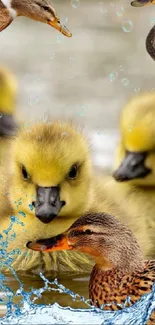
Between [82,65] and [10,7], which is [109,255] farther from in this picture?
[10,7]

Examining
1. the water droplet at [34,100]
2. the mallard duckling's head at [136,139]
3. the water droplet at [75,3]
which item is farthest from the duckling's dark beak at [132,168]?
the water droplet at [75,3]

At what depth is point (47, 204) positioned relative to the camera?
7.53ft

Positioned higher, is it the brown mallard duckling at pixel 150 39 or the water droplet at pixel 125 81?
the brown mallard duckling at pixel 150 39

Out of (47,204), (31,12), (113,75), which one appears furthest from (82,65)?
(47,204)

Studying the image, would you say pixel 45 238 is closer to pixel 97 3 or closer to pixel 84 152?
pixel 84 152

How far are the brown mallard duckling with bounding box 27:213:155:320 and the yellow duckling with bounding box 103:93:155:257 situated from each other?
6.9 inches

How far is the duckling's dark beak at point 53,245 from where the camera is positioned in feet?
7.55

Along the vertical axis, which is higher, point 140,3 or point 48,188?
point 140,3

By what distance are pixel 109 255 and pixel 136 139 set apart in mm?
343

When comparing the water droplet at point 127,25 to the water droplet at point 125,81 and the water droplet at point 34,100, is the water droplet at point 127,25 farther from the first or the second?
the water droplet at point 34,100

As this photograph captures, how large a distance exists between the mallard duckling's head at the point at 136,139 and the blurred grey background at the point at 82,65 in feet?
0.07

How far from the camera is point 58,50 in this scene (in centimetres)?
255

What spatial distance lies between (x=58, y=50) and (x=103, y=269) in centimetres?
50

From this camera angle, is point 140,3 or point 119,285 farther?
point 140,3
